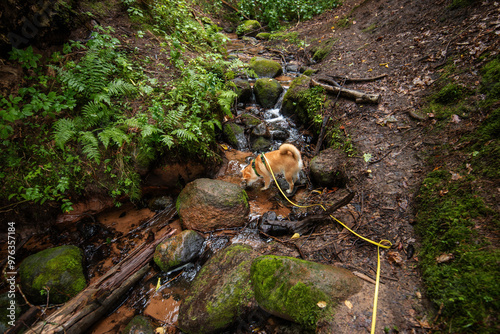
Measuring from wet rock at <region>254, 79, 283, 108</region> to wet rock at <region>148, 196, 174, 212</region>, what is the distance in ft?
18.0

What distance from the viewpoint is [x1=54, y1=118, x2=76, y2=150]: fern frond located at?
346 centimetres

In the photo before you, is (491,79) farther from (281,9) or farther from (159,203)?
(281,9)

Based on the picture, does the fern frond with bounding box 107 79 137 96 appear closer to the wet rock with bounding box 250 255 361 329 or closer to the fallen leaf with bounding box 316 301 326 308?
the wet rock with bounding box 250 255 361 329

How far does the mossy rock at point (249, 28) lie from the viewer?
15.0 meters

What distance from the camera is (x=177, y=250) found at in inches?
145

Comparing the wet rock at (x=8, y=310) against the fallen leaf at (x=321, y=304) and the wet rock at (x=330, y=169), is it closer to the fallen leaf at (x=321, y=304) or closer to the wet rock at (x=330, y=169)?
the fallen leaf at (x=321, y=304)

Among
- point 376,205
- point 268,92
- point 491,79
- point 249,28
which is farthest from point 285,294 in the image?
point 249,28

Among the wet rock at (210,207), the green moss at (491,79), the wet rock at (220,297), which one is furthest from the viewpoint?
the wet rock at (210,207)

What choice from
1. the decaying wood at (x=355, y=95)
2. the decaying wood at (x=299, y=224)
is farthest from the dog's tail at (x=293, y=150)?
the decaying wood at (x=355, y=95)

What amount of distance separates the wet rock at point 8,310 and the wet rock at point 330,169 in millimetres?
6008

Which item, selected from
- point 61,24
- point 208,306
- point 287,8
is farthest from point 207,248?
point 287,8

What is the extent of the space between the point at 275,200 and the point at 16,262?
566 centimetres

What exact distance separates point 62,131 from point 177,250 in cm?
316

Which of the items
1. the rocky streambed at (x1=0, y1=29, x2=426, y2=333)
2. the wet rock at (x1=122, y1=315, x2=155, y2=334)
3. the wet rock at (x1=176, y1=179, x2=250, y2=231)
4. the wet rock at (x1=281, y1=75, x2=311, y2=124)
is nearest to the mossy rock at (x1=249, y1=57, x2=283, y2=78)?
the wet rock at (x1=281, y1=75, x2=311, y2=124)
